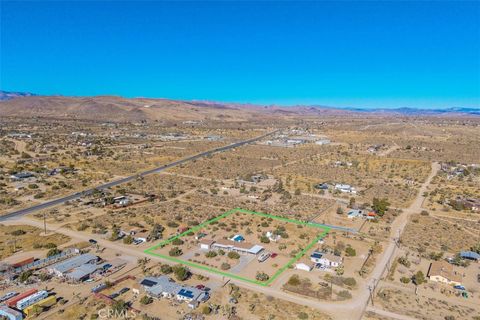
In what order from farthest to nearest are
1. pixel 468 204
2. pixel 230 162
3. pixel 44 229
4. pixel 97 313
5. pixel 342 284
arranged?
pixel 230 162
pixel 468 204
pixel 44 229
pixel 342 284
pixel 97 313

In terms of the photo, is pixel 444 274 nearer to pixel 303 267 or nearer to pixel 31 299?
pixel 303 267

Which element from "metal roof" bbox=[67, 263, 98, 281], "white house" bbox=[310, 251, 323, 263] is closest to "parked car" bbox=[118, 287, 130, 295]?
"metal roof" bbox=[67, 263, 98, 281]

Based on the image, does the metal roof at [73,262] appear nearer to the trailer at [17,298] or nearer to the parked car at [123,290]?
the trailer at [17,298]

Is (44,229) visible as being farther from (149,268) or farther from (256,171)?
(256,171)

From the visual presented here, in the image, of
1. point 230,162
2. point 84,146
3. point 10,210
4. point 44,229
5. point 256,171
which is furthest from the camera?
point 84,146

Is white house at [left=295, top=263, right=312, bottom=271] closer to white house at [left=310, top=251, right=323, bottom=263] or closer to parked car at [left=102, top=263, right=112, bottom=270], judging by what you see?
white house at [left=310, top=251, right=323, bottom=263]

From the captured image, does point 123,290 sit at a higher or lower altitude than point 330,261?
lower

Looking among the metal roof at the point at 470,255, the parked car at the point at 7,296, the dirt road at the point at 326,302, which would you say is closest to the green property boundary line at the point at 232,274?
the dirt road at the point at 326,302

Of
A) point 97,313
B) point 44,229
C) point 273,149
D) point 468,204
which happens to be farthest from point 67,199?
point 273,149

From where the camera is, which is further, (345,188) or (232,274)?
(345,188)

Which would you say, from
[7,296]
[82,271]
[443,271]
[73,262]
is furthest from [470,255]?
[7,296]
